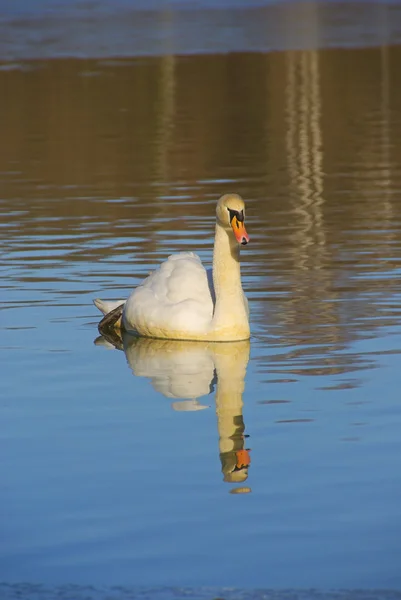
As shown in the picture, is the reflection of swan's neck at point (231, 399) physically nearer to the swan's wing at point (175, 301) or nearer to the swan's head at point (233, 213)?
the swan's wing at point (175, 301)

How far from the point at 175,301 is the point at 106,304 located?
3.00ft

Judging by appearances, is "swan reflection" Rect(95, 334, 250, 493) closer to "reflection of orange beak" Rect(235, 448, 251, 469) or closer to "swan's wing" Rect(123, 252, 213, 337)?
"reflection of orange beak" Rect(235, 448, 251, 469)

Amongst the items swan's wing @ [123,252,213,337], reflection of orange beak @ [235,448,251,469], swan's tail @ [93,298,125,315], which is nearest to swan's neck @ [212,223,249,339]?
swan's wing @ [123,252,213,337]

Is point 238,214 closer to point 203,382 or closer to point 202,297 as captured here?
point 202,297

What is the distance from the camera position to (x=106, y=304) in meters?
13.0

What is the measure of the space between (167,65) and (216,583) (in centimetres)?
4137

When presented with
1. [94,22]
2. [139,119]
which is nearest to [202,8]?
[94,22]

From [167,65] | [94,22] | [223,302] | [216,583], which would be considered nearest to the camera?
[216,583]

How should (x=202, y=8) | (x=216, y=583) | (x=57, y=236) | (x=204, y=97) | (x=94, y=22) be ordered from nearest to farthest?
1. (x=216, y=583)
2. (x=57, y=236)
3. (x=204, y=97)
4. (x=94, y=22)
5. (x=202, y=8)

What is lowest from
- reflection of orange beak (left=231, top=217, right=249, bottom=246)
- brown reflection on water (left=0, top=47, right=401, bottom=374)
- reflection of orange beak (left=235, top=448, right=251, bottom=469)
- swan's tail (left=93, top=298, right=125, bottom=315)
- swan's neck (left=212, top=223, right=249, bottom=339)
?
brown reflection on water (left=0, top=47, right=401, bottom=374)

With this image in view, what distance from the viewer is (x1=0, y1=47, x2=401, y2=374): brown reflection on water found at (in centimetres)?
1415

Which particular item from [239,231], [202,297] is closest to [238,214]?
[239,231]

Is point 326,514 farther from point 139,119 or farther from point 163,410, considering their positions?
point 139,119

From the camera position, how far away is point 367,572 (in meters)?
6.92
